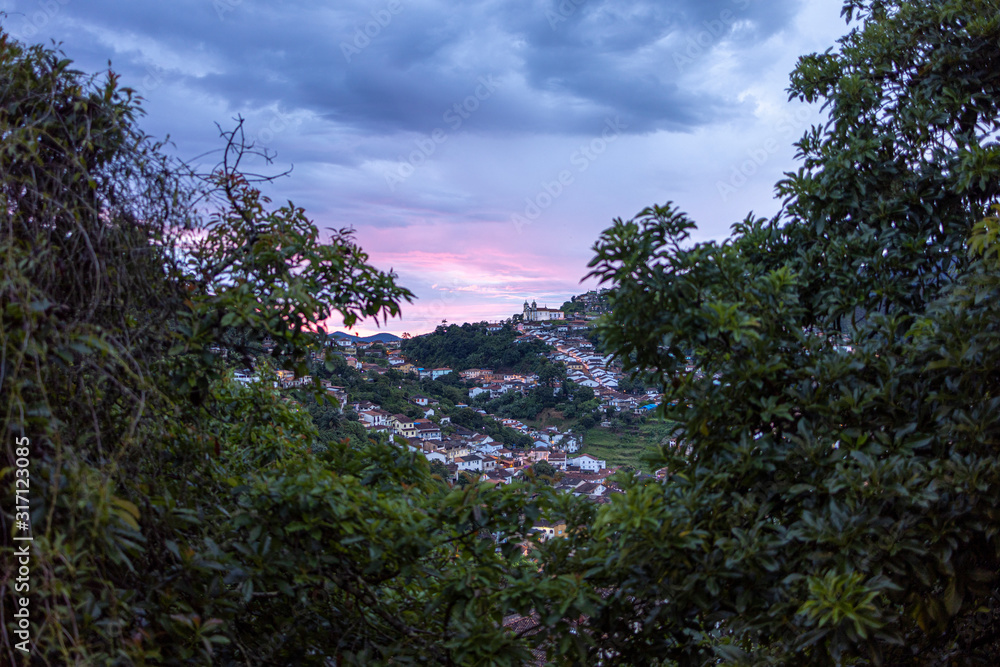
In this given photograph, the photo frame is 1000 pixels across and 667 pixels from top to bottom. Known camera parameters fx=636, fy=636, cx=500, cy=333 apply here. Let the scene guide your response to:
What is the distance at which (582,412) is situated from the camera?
7309 mm

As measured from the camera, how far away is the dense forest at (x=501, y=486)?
2037 millimetres

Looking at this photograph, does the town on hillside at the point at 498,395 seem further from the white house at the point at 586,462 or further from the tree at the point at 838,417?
A: the tree at the point at 838,417

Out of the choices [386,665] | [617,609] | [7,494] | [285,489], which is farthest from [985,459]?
[7,494]

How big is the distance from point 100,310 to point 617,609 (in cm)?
230

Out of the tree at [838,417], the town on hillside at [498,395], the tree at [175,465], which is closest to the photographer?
the tree at [175,465]

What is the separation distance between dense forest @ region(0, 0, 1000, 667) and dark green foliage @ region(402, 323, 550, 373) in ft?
18.3

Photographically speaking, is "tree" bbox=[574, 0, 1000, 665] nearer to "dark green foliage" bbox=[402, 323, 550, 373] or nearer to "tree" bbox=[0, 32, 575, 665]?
"tree" bbox=[0, 32, 575, 665]

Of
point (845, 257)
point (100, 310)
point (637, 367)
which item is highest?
point (845, 257)

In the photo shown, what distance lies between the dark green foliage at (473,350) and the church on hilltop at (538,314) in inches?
19.7

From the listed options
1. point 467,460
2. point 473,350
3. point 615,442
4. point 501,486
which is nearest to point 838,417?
point 501,486

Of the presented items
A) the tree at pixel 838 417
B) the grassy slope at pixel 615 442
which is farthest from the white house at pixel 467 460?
the tree at pixel 838 417

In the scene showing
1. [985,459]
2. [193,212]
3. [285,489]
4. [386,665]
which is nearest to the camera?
[985,459]

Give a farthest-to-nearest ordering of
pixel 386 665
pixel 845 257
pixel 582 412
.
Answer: pixel 582 412 → pixel 845 257 → pixel 386 665

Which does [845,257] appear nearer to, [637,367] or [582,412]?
[637,367]
